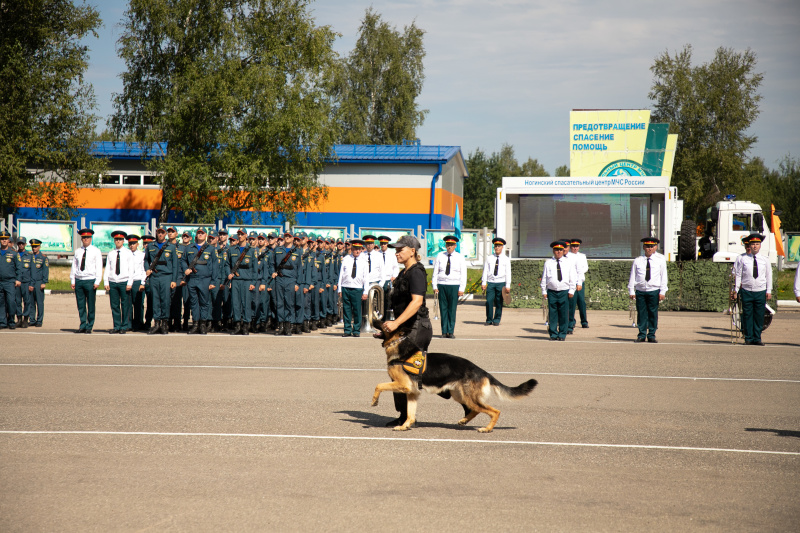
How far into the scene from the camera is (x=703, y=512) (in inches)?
196

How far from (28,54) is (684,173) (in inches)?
1588

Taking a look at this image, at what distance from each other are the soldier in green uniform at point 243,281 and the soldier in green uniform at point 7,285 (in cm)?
509

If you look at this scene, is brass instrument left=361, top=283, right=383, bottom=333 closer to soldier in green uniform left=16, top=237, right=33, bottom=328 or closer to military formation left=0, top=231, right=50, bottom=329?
military formation left=0, top=231, right=50, bottom=329

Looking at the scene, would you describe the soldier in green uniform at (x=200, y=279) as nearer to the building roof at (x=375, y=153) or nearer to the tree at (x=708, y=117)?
the building roof at (x=375, y=153)

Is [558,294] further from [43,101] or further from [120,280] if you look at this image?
[43,101]

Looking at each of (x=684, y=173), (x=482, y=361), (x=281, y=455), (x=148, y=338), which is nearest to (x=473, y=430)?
(x=281, y=455)

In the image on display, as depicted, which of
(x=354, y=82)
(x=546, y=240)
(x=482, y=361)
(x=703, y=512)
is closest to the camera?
(x=703, y=512)

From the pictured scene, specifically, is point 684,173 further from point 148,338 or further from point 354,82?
point 148,338

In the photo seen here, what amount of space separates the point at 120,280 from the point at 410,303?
10422 millimetres

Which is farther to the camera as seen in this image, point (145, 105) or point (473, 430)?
point (145, 105)

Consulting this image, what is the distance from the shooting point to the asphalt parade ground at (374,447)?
4.90 metres

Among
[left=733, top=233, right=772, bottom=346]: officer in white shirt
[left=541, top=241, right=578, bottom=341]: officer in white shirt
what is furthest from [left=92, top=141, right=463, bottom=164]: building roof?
[left=733, top=233, right=772, bottom=346]: officer in white shirt

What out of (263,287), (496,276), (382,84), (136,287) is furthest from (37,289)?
(382,84)

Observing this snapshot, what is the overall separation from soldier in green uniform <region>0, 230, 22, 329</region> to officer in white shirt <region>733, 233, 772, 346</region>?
50.5 feet
